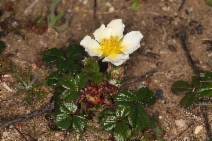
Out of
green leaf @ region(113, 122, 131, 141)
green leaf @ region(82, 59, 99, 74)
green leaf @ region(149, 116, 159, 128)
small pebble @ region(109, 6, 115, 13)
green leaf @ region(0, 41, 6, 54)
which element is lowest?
green leaf @ region(149, 116, 159, 128)

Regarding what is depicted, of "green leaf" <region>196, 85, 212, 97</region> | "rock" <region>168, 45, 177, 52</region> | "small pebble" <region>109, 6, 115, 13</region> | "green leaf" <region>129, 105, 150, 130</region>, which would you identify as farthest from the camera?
"small pebble" <region>109, 6, 115, 13</region>

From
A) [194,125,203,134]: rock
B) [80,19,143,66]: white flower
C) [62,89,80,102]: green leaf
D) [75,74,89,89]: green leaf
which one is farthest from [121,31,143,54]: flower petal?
[194,125,203,134]: rock

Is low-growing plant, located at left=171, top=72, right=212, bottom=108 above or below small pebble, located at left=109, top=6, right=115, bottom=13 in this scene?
below

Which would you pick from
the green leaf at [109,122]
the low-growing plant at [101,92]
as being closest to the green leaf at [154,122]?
the low-growing plant at [101,92]

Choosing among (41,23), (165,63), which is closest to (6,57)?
(41,23)

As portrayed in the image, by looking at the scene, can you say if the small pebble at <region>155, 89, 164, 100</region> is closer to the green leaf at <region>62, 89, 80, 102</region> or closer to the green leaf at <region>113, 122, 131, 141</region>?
the green leaf at <region>113, 122, 131, 141</region>

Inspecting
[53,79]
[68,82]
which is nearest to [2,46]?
[53,79]
